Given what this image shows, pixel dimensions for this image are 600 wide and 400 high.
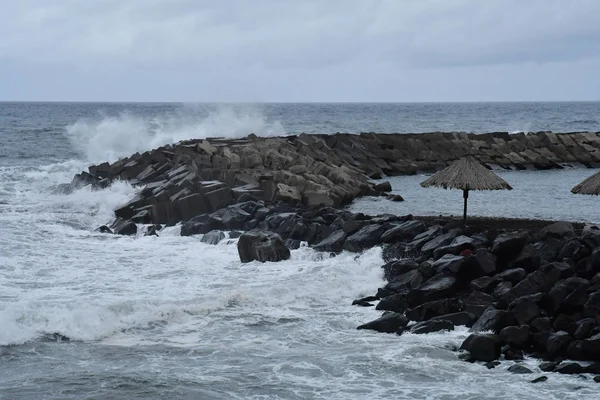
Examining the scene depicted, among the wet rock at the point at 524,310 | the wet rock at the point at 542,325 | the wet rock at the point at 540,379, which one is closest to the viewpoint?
the wet rock at the point at 540,379

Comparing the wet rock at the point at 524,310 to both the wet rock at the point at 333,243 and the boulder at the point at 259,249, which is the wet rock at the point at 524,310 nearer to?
the wet rock at the point at 333,243

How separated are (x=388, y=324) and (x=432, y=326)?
2.39ft

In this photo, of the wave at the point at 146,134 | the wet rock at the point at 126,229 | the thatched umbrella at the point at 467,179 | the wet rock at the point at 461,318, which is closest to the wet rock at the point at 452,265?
the wet rock at the point at 461,318

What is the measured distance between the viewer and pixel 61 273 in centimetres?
1722

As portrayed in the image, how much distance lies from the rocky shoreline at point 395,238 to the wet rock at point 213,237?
3 centimetres

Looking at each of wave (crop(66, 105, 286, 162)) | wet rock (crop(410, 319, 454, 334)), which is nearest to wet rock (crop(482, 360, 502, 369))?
wet rock (crop(410, 319, 454, 334))

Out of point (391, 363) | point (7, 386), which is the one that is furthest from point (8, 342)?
point (391, 363)

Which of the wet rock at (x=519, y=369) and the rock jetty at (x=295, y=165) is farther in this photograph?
the rock jetty at (x=295, y=165)

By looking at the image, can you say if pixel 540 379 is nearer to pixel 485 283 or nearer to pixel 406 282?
pixel 485 283

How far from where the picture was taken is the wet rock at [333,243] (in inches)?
730

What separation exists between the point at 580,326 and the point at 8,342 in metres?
8.92

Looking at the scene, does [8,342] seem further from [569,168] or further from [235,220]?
[569,168]

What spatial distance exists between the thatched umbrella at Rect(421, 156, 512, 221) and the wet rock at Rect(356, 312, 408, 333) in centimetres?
548

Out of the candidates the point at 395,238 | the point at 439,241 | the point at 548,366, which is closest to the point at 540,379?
the point at 548,366
